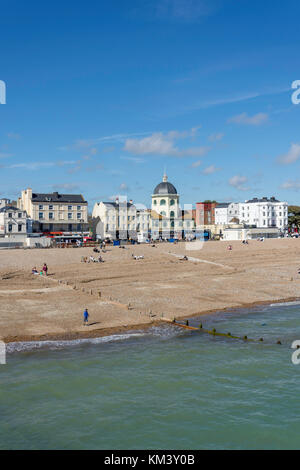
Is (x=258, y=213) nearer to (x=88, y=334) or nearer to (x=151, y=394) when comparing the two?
(x=88, y=334)

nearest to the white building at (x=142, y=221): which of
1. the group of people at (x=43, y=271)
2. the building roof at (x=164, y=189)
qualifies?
the building roof at (x=164, y=189)

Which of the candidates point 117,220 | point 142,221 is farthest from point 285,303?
point 142,221

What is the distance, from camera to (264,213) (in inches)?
4601

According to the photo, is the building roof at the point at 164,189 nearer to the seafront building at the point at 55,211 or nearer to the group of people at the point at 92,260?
the seafront building at the point at 55,211

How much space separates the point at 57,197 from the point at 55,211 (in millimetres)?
3544

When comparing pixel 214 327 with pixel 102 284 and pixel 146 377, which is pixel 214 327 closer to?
pixel 146 377

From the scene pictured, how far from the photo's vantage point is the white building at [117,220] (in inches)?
3703

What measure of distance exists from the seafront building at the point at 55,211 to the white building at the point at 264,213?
4926cm

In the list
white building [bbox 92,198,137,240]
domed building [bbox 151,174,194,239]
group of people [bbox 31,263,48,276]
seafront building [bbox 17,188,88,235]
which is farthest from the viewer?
domed building [bbox 151,174,194,239]

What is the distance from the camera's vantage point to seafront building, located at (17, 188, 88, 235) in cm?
8350

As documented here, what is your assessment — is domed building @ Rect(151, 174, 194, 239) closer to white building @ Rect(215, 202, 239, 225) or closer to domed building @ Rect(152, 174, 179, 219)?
domed building @ Rect(152, 174, 179, 219)

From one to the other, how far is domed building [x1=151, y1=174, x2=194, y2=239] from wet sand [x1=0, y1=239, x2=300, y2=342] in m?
35.6

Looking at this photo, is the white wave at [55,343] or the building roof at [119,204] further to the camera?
the building roof at [119,204]

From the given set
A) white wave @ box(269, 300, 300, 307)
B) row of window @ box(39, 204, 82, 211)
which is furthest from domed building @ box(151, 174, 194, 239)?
white wave @ box(269, 300, 300, 307)
